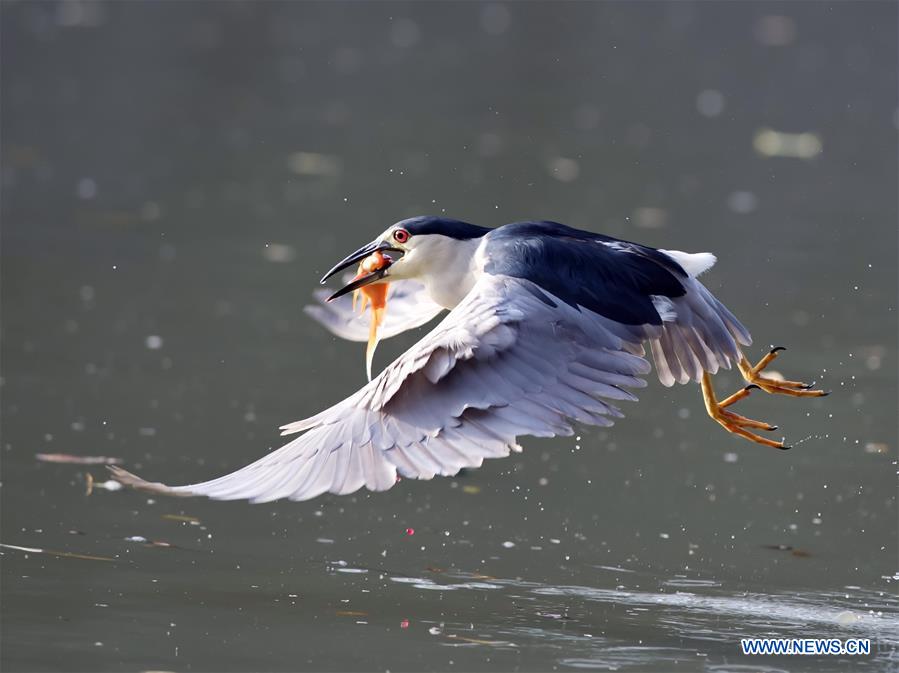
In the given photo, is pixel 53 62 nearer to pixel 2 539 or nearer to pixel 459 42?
pixel 459 42

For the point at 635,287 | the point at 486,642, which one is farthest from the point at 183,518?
the point at 635,287

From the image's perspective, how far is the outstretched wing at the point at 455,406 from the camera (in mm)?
4969

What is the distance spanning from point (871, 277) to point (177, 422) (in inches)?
203

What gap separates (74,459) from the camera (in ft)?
21.4

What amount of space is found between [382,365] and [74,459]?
1.97m

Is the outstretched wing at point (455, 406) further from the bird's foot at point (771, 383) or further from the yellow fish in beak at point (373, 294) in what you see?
the bird's foot at point (771, 383)

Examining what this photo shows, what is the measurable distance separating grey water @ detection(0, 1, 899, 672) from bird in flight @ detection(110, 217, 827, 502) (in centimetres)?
49

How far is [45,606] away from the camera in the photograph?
503 cm

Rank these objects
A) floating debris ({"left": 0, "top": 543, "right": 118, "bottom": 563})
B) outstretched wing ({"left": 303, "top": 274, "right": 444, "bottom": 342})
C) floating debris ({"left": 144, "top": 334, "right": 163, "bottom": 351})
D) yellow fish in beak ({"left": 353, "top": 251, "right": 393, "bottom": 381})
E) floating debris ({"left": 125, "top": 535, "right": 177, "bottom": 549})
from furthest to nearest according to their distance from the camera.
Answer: floating debris ({"left": 144, "top": 334, "right": 163, "bottom": 351}) → outstretched wing ({"left": 303, "top": 274, "right": 444, "bottom": 342}) → yellow fish in beak ({"left": 353, "top": 251, "right": 393, "bottom": 381}) → floating debris ({"left": 125, "top": 535, "right": 177, "bottom": 549}) → floating debris ({"left": 0, "top": 543, "right": 118, "bottom": 563})

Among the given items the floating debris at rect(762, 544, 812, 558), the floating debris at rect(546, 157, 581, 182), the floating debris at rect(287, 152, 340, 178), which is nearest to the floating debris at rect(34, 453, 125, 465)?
the floating debris at rect(762, 544, 812, 558)

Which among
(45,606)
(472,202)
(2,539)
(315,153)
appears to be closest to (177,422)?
(2,539)

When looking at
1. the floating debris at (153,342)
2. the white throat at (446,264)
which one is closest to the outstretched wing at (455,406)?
the white throat at (446,264)

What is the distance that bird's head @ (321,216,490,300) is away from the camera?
650cm

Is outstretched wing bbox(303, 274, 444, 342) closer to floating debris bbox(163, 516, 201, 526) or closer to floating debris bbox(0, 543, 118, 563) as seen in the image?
floating debris bbox(163, 516, 201, 526)
